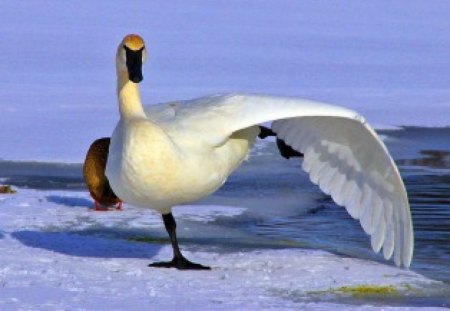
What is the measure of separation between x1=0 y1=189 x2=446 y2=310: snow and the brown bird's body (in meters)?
0.10

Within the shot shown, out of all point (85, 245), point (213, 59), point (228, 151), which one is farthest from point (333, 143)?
point (213, 59)

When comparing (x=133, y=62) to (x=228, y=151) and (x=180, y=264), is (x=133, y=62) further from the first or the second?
(x=180, y=264)

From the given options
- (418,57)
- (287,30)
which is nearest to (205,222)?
(418,57)

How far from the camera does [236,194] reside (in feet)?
31.3

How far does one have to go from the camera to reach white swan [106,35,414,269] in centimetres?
653

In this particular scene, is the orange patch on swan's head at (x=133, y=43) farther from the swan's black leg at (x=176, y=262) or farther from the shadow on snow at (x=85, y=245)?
the shadow on snow at (x=85, y=245)

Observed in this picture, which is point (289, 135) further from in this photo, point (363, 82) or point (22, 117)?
point (363, 82)

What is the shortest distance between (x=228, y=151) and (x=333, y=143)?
0.72 meters

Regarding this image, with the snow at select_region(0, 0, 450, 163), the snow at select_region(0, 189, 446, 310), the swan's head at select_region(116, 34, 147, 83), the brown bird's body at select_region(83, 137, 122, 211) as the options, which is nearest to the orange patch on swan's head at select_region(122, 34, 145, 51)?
the swan's head at select_region(116, 34, 147, 83)

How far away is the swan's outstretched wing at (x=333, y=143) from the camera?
6668 mm

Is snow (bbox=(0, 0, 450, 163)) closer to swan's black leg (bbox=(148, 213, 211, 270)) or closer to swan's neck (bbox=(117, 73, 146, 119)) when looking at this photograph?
swan's black leg (bbox=(148, 213, 211, 270))

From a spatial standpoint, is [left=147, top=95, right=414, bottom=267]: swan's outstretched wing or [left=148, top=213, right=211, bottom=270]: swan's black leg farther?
[left=148, top=213, right=211, bottom=270]: swan's black leg

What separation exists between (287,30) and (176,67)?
483 centimetres

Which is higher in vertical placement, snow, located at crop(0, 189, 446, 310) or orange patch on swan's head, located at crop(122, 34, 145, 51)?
orange patch on swan's head, located at crop(122, 34, 145, 51)
